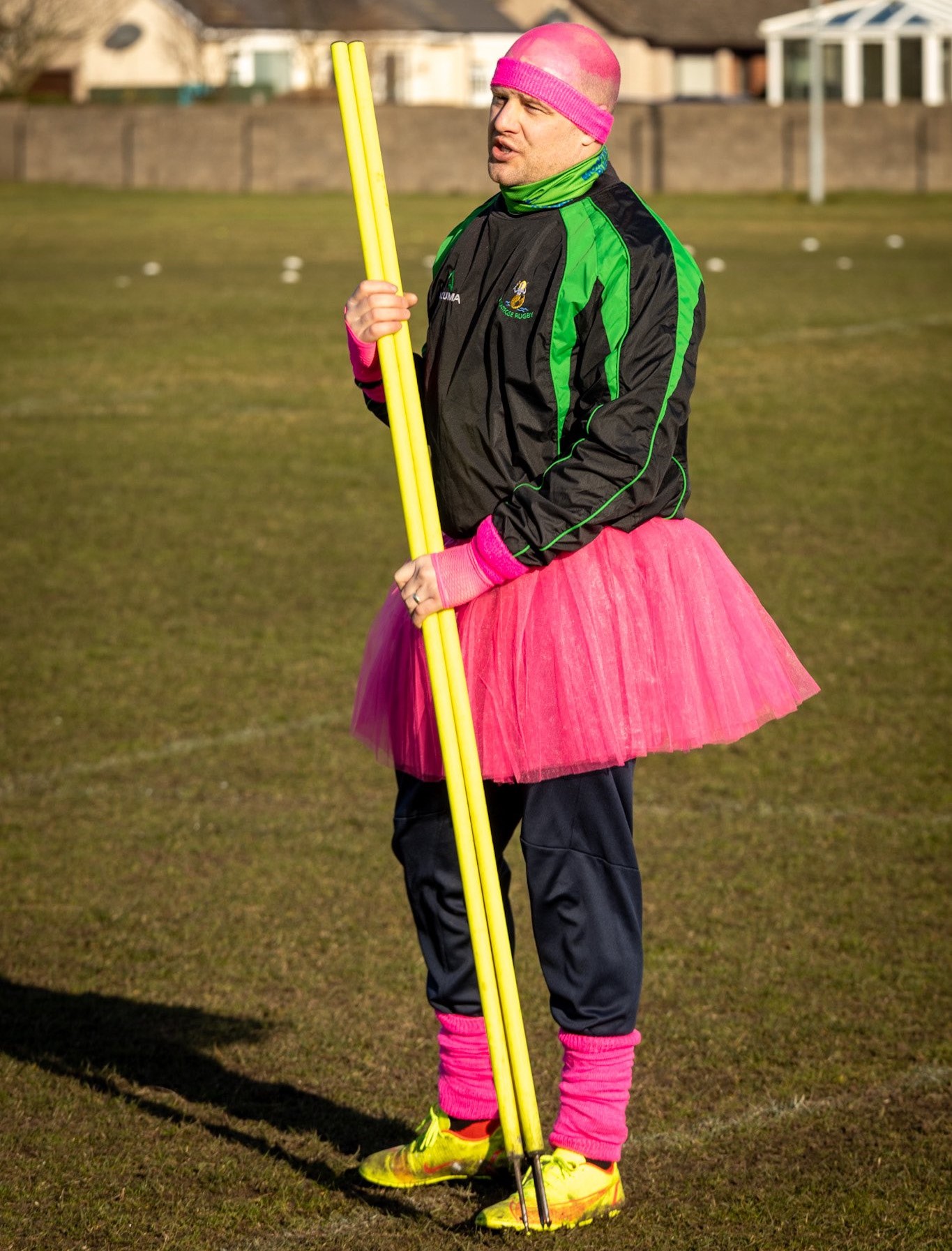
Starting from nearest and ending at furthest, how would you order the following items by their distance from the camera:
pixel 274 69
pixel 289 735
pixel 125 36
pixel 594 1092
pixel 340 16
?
1. pixel 594 1092
2. pixel 289 735
3. pixel 340 16
4. pixel 125 36
5. pixel 274 69

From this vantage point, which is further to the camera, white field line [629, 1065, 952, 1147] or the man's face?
white field line [629, 1065, 952, 1147]

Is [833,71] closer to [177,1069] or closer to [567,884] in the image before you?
[177,1069]

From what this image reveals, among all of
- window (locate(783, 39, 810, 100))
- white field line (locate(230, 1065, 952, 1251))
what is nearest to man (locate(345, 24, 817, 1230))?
white field line (locate(230, 1065, 952, 1251))

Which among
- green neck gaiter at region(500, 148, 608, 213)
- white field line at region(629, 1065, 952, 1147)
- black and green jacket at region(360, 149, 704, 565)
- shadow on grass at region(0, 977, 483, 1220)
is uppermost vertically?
green neck gaiter at region(500, 148, 608, 213)

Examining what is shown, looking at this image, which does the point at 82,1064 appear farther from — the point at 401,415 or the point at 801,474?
the point at 801,474

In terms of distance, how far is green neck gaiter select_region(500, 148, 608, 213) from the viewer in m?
3.07

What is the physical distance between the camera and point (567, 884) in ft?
10.4

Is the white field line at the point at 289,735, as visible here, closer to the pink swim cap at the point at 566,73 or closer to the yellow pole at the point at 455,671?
the yellow pole at the point at 455,671

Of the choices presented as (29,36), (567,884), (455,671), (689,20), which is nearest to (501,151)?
(455,671)

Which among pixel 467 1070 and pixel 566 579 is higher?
pixel 566 579

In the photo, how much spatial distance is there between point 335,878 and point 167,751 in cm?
140

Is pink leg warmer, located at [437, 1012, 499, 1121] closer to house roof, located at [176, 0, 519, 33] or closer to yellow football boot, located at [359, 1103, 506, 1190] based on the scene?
yellow football boot, located at [359, 1103, 506, 1190]

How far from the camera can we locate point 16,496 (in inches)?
418

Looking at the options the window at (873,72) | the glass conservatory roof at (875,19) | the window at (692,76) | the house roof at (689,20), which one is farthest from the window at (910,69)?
the window at (692,76)
